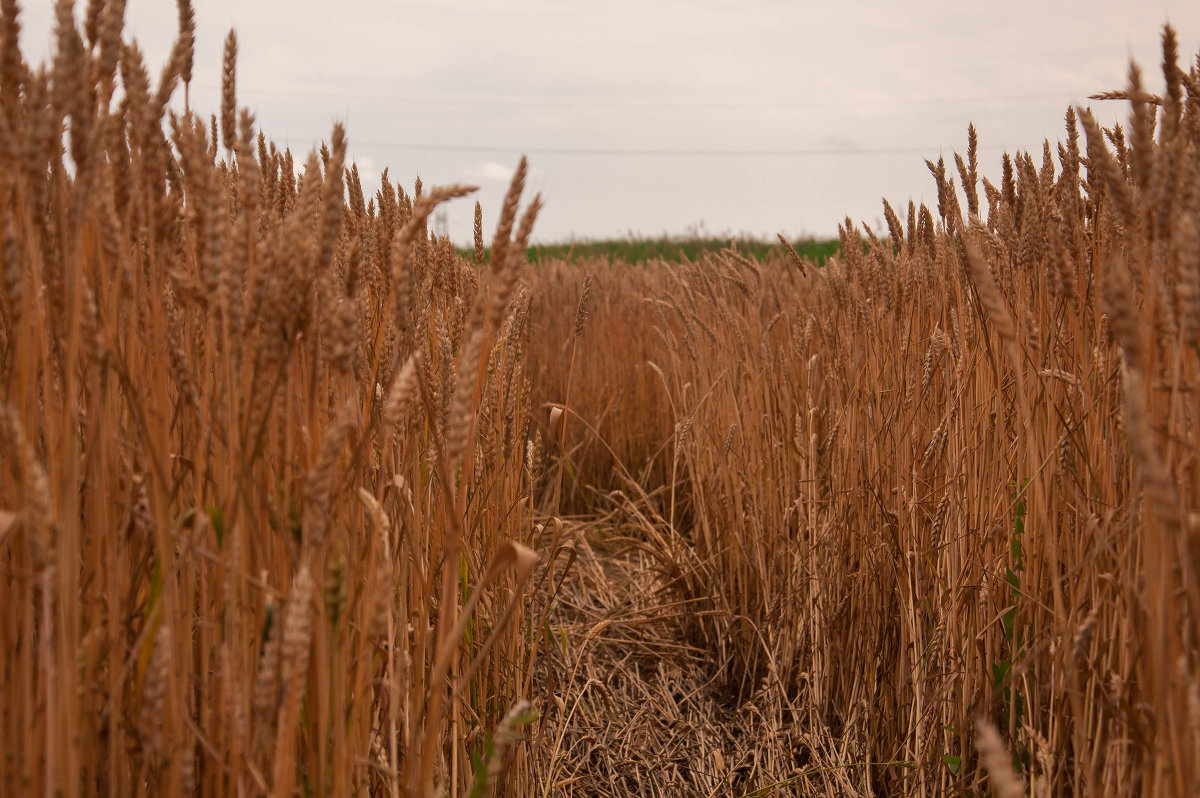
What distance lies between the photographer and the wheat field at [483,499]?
849 millimetres

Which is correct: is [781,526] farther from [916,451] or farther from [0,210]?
[0,210]

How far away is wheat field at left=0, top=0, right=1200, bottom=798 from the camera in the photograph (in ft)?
2.79

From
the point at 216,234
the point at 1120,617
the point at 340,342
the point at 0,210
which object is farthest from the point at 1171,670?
the point at 0,210

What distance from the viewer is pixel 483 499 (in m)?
1.63

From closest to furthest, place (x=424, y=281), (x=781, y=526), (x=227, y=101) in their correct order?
(x=227, y=101) < (x=424, y=281) < (x=781, y=526)

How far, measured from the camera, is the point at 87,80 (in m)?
0.87

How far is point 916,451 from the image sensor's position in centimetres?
198

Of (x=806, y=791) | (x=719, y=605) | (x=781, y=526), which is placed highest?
(x=781, y=526)

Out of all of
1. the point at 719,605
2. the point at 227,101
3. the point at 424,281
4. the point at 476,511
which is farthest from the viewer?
the point at 719,605

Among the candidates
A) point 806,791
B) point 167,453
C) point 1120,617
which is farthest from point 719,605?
point 167,453

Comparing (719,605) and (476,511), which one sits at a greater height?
(476,511)

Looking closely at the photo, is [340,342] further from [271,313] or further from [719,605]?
[719,605]

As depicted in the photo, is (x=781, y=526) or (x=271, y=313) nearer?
(x=271, y=313)

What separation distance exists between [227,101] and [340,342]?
1.55ft
